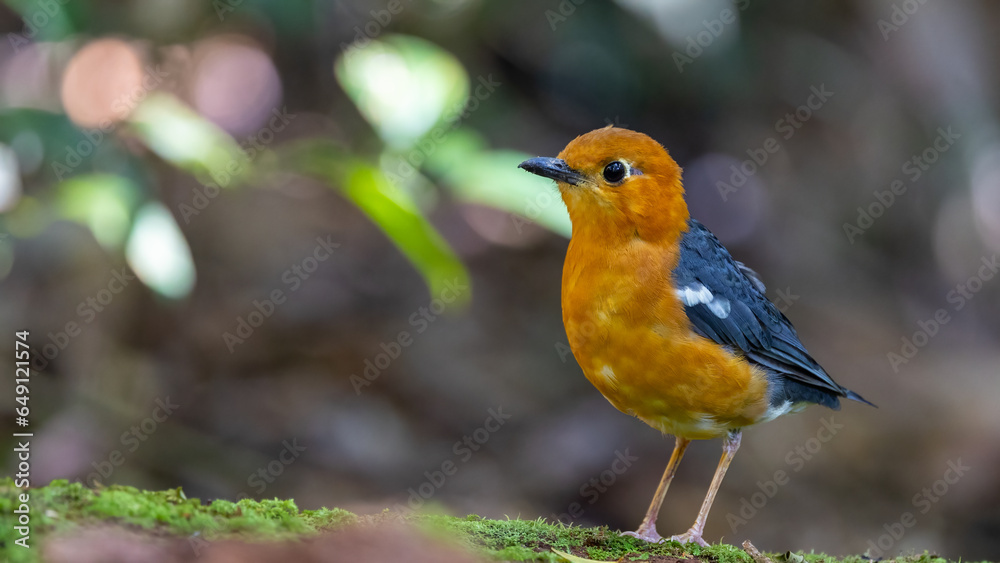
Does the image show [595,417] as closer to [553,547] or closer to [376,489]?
[376,489]

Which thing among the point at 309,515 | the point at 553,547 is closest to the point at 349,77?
the point at 309,515

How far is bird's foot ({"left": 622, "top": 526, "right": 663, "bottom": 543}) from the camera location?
4383 mm

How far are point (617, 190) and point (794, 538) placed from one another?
533 cm

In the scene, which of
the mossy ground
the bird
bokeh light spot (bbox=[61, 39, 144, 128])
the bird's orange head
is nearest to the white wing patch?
the bird

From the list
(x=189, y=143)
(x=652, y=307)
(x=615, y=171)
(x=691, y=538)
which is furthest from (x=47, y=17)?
(x=691, y=538)

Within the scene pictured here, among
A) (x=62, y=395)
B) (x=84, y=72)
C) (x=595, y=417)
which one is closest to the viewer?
(x=84, y=72)

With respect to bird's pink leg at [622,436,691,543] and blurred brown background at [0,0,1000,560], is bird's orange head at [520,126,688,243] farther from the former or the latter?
bird's pink leg at [622,436,691,543]

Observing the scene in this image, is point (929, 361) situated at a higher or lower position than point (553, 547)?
higher

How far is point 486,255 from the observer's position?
964 centimetres

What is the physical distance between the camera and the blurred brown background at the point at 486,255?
6.47 meters

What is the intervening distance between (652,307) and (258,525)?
2.43 m

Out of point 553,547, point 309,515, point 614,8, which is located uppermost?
point 614,8

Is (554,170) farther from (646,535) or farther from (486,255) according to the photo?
(486,255)

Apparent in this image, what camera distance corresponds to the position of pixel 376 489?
26.1 ft
